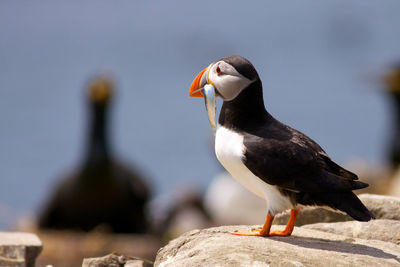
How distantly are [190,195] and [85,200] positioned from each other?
383 centimetres

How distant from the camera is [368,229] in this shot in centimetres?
663

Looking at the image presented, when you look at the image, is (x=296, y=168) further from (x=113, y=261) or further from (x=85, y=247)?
(x=85, y=247)

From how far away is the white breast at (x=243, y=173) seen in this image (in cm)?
573

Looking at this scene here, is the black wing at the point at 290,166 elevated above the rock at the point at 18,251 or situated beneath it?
elevated above

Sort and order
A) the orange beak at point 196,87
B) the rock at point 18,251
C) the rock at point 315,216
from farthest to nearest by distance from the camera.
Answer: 1. the rock at point 315,216
2. the rock at point 18,251
3. the orange beak at point 196,87

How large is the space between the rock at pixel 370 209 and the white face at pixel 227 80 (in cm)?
130

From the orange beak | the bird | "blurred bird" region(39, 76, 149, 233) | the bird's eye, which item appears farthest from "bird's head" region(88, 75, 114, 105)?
the bird's eye

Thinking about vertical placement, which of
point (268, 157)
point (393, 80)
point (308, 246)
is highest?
point (268, 157)

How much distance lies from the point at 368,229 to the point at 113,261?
191cm

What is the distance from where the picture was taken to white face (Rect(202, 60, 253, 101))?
5891mm

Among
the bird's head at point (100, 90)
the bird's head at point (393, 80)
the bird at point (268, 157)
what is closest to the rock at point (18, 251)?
the bird at point (268, 157)

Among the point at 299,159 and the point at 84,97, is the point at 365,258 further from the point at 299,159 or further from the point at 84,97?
the point at 84,97

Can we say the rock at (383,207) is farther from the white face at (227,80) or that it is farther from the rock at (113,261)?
the rock at (113,261)

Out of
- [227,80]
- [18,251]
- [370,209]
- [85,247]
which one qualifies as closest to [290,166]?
[227,80]
